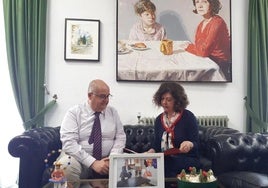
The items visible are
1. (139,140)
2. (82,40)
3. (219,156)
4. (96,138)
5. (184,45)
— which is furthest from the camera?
(184,45)

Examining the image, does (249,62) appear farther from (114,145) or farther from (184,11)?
→ (114,145)

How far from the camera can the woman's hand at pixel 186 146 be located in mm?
1924

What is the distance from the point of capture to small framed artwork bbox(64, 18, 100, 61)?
329cm

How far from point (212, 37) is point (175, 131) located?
6.08 ft

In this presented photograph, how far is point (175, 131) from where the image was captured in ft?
6.79

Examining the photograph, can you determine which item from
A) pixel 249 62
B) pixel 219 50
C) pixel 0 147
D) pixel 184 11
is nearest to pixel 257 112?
pixel 249 62

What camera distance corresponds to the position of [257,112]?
343 centimetres

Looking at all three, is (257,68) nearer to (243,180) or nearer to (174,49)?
(174,49)

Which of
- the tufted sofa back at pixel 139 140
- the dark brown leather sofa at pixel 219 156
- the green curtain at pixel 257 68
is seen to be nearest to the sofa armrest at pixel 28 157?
the dark brown leather sofa at pixel 219 156

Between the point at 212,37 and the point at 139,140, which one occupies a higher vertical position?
the point at 212,37

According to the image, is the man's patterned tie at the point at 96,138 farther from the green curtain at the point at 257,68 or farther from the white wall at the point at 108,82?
the green curtain at the point at 257,68

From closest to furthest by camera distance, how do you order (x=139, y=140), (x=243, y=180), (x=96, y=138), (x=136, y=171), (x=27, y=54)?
(x=136, y=171), (x=243, y=180), (x=96, y=138), (x=139, y=140), (x=27, y=54)

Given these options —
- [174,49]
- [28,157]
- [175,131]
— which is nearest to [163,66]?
[174,49]

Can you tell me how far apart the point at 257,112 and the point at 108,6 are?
227 centimetres
